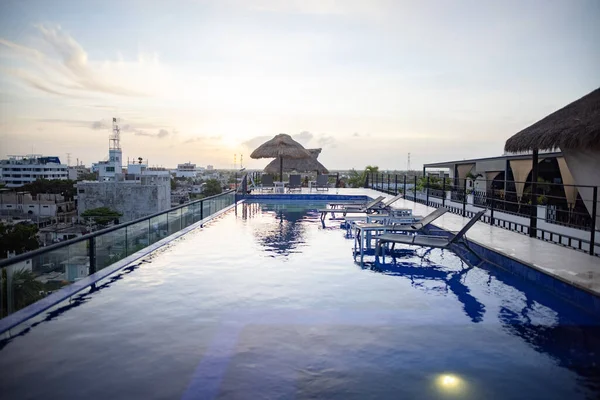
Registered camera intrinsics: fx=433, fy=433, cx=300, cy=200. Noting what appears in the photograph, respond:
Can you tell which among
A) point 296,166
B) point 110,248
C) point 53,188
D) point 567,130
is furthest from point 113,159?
point 567,130

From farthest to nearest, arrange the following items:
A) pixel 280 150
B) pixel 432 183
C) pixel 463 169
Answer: pixel 463 169 < pixel 432 183 < pixel 280 150

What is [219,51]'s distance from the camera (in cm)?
1570

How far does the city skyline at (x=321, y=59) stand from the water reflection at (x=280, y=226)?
590 cm

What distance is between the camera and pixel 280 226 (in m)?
9.97

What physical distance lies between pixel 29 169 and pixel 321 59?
98.2m

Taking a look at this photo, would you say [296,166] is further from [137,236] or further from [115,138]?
[115,138]

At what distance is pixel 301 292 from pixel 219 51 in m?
13.1

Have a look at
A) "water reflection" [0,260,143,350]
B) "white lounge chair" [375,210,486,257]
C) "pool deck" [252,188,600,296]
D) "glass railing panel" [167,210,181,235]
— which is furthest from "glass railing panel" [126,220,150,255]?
"pool deck" [252,188,600,296]

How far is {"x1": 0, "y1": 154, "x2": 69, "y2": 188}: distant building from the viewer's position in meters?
84.0

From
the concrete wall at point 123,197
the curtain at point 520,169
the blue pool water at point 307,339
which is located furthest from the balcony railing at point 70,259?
the concrete wall at point 123,197

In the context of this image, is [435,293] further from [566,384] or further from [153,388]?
[153,388]

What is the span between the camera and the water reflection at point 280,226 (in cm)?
746

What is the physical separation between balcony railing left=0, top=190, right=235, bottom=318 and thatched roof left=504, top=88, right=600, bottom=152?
253 inches

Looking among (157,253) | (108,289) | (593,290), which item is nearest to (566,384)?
(593,290)
